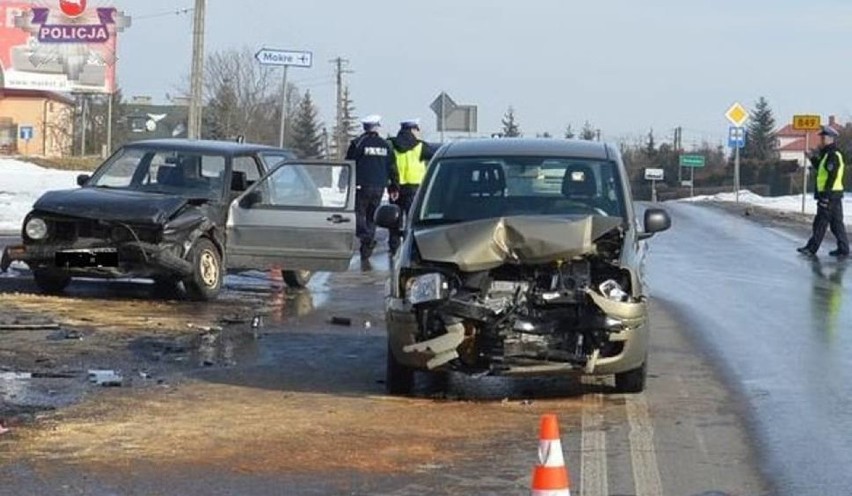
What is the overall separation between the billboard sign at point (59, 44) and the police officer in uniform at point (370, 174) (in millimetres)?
37511

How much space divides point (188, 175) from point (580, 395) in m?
6.61

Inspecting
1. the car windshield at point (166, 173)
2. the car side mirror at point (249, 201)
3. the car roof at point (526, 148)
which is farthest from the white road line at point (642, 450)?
the car windshield at point (166, 173)

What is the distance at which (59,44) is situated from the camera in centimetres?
5981

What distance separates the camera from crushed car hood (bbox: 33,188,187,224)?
43.8 ft

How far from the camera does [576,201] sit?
9.89 meters

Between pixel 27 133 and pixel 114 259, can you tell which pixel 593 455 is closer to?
pixel 114 259

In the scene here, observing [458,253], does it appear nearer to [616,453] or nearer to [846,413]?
[616,453]

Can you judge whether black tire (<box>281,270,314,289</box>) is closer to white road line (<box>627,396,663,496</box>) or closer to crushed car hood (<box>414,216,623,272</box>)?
crushed car hood (<box>414,216,623,272</box>)

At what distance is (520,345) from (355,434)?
1.33m

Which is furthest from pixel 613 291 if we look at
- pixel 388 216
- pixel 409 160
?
pixel 409 160

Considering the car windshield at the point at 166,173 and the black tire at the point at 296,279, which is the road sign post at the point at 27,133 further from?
the car windshield at the point at 166,173

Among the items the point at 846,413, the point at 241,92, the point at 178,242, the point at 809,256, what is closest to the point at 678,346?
the point at 846,413

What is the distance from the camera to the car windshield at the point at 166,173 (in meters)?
14.4

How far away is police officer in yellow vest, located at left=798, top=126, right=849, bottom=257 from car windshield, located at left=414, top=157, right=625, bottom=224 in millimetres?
11636
